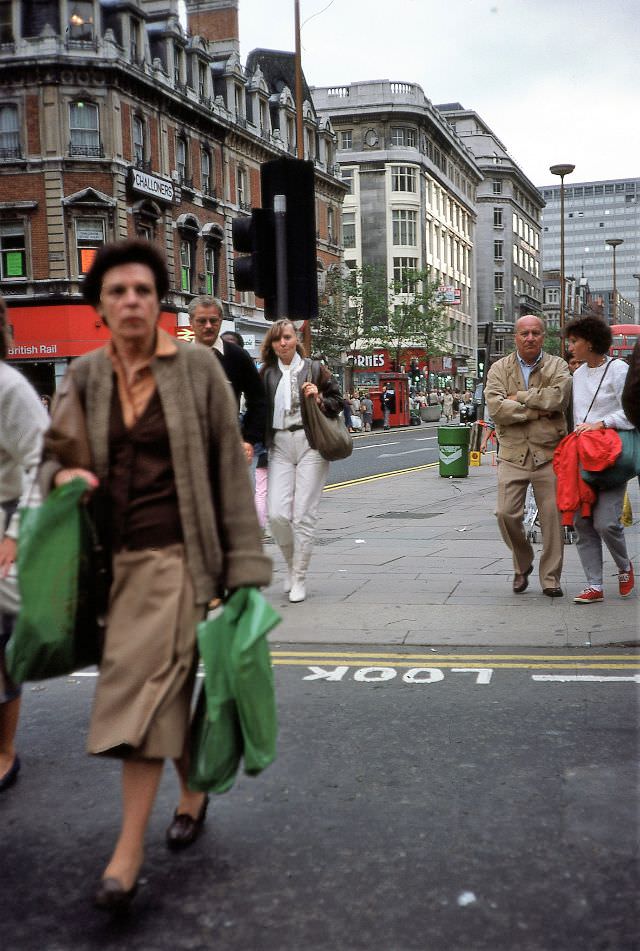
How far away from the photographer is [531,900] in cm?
305

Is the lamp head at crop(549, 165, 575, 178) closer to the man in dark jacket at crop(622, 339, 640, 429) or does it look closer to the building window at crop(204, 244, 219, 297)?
the building window at crop(204, 244, 219, 297)

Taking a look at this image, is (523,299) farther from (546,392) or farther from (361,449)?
(546,392)

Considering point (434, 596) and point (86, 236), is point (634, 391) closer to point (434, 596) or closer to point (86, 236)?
point (434, 596)

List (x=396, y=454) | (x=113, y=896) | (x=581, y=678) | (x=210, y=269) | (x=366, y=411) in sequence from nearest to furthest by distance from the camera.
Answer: (x=113, y=896) → (x=581, y=678) → (x=396, y=454) → (x=210, y=269) → (x=366, y=411)

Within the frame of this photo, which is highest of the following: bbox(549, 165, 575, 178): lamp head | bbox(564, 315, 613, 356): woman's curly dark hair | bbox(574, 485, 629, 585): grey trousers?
bbox(549, 165, 575, 178): lamp head

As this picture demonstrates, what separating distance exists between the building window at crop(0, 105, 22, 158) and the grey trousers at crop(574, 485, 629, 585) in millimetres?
30378

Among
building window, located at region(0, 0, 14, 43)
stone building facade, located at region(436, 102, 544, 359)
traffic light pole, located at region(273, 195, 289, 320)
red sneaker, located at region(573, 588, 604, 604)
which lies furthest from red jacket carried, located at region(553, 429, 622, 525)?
stone building facade, located at region(436, 102, 544, 359)

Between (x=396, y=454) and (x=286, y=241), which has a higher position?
(x=286, y=241)

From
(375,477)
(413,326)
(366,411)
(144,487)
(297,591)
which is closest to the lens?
(144,487)

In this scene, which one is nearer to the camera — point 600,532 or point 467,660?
point 467,660

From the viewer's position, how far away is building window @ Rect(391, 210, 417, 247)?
236ft

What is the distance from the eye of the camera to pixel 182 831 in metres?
3.45

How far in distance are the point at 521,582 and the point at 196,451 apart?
491cm

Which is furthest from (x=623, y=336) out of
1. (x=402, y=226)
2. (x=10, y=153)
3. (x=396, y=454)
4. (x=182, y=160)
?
(x=402, y=226)
